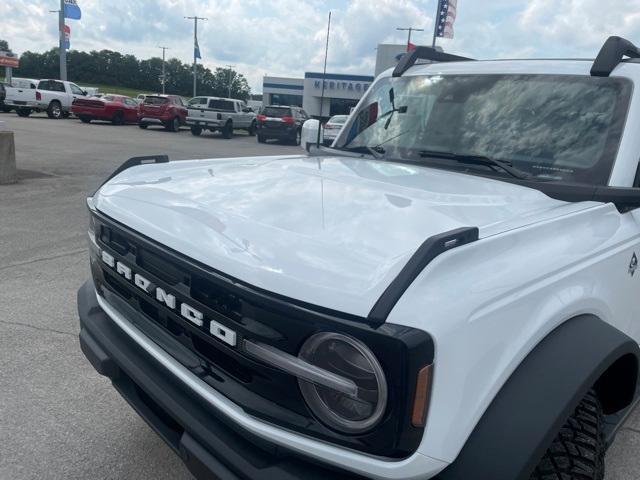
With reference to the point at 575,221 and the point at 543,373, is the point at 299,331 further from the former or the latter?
the point at 575,221

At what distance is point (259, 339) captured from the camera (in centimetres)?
150

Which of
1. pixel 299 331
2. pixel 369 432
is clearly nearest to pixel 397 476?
pixel 369 432

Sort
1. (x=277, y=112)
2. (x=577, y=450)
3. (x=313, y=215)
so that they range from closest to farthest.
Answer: (x=577, y=450) → (x=313, y=215) → (x=277, y=112)

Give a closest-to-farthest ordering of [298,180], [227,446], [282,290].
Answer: [282,290] → [227,446] → [298,180]

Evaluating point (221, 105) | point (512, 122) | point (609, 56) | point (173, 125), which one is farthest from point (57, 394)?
point (173, 125)

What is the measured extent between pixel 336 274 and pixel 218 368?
1.82 ft

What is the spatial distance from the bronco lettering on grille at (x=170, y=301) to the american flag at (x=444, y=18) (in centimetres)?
2016

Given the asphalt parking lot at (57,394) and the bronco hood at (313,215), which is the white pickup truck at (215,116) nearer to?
the asphalt parking lot at (57,394)

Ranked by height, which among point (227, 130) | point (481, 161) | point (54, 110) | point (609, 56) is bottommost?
point (227, 130)

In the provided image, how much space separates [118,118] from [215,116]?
562 cm

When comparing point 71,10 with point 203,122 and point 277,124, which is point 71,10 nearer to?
point 203,122

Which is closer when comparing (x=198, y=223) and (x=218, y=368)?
(x=218, y=368)

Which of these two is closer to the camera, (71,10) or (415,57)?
(415,57)

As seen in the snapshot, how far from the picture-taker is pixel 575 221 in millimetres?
2004
